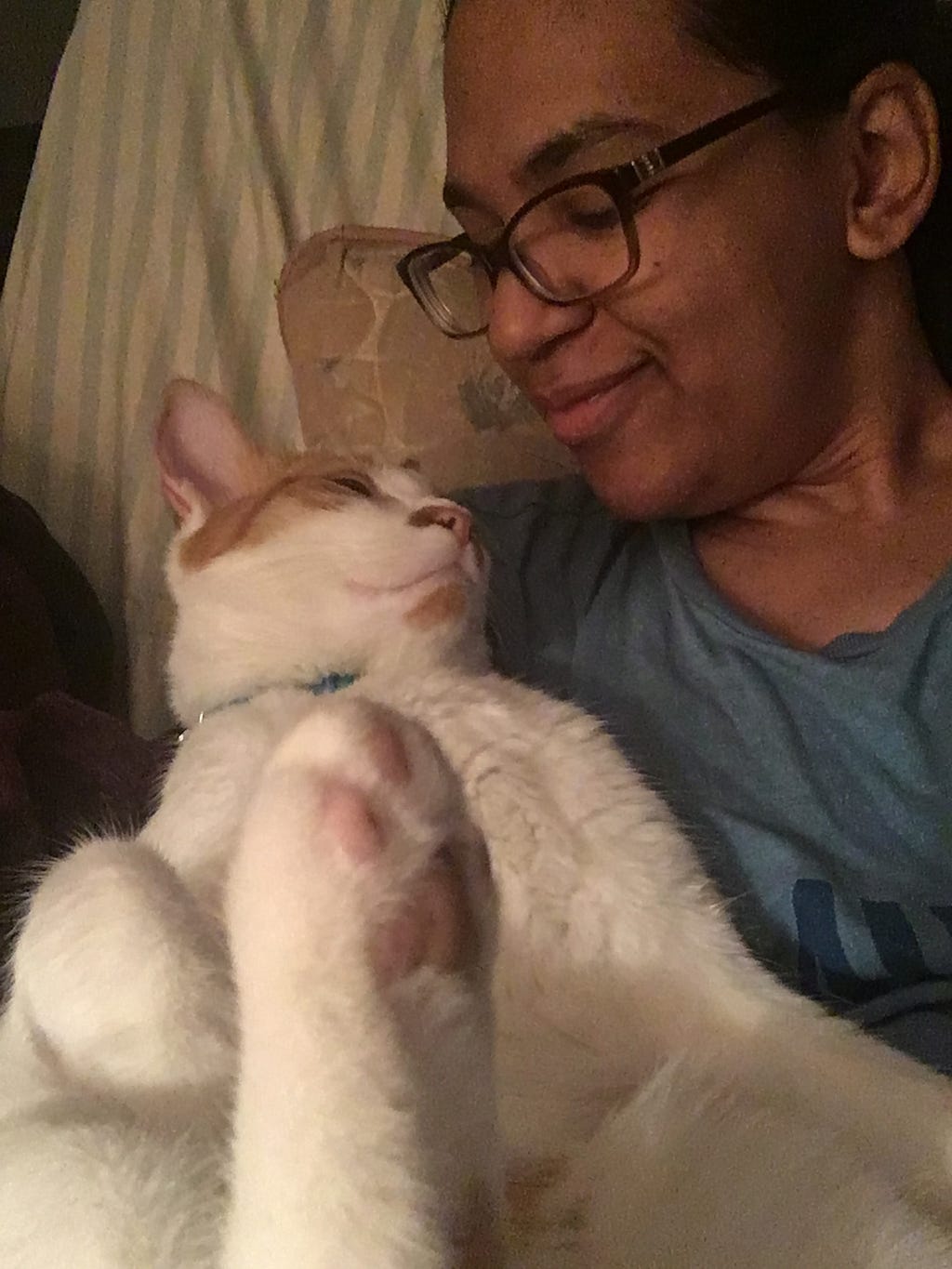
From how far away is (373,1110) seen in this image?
42cm

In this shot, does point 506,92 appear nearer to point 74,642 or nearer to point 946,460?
point 946,460

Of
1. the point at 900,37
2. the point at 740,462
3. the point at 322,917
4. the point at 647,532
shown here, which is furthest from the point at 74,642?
the point at 900,37

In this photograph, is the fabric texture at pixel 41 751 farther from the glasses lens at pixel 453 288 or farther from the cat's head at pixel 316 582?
the glasses lens at pixel 453 288

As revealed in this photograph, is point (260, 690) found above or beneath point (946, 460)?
beneath

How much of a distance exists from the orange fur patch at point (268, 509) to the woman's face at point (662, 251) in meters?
0.22

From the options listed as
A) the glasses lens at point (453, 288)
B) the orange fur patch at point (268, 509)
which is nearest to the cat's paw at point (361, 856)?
the orange fur patch at point (268, 509)

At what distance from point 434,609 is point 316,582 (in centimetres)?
11

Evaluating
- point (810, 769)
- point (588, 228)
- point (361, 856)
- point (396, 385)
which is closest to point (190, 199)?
point (396, 385)

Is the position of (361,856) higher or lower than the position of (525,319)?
lower

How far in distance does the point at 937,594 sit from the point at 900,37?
0.54m

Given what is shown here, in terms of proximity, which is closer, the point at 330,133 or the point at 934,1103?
the point at 934,1103

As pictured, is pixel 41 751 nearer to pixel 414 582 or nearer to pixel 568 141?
pixel 414 582

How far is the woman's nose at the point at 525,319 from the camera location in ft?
3.08

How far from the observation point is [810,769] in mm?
866
